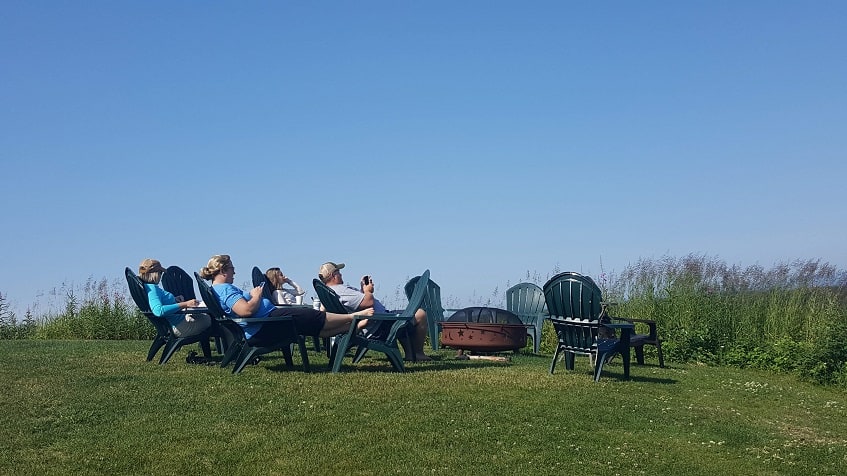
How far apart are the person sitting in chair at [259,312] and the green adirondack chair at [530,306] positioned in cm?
413

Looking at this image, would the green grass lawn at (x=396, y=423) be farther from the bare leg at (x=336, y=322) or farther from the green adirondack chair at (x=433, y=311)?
the green adirondack chair at (x=433, y=311)

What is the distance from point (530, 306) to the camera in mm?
13039

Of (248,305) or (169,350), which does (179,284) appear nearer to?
(169,350)

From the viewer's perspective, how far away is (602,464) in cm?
554

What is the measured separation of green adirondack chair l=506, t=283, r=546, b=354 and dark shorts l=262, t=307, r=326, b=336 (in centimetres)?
425

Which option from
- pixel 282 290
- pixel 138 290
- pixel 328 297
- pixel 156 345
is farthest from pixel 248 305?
pixel 282 290

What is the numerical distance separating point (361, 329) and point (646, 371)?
11.2 feet

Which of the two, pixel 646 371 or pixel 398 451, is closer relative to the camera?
pixel 398 451

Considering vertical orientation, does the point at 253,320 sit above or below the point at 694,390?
above

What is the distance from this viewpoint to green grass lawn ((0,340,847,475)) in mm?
5418

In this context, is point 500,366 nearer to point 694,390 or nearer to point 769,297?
point 694,390

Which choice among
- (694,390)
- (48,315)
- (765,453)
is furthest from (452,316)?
(48,315)

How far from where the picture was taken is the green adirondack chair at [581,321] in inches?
338

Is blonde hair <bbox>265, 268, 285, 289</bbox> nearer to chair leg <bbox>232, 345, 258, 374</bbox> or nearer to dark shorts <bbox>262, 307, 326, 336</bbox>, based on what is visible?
dark shorts <bbox>262, 307, 326, 336</bbox>
